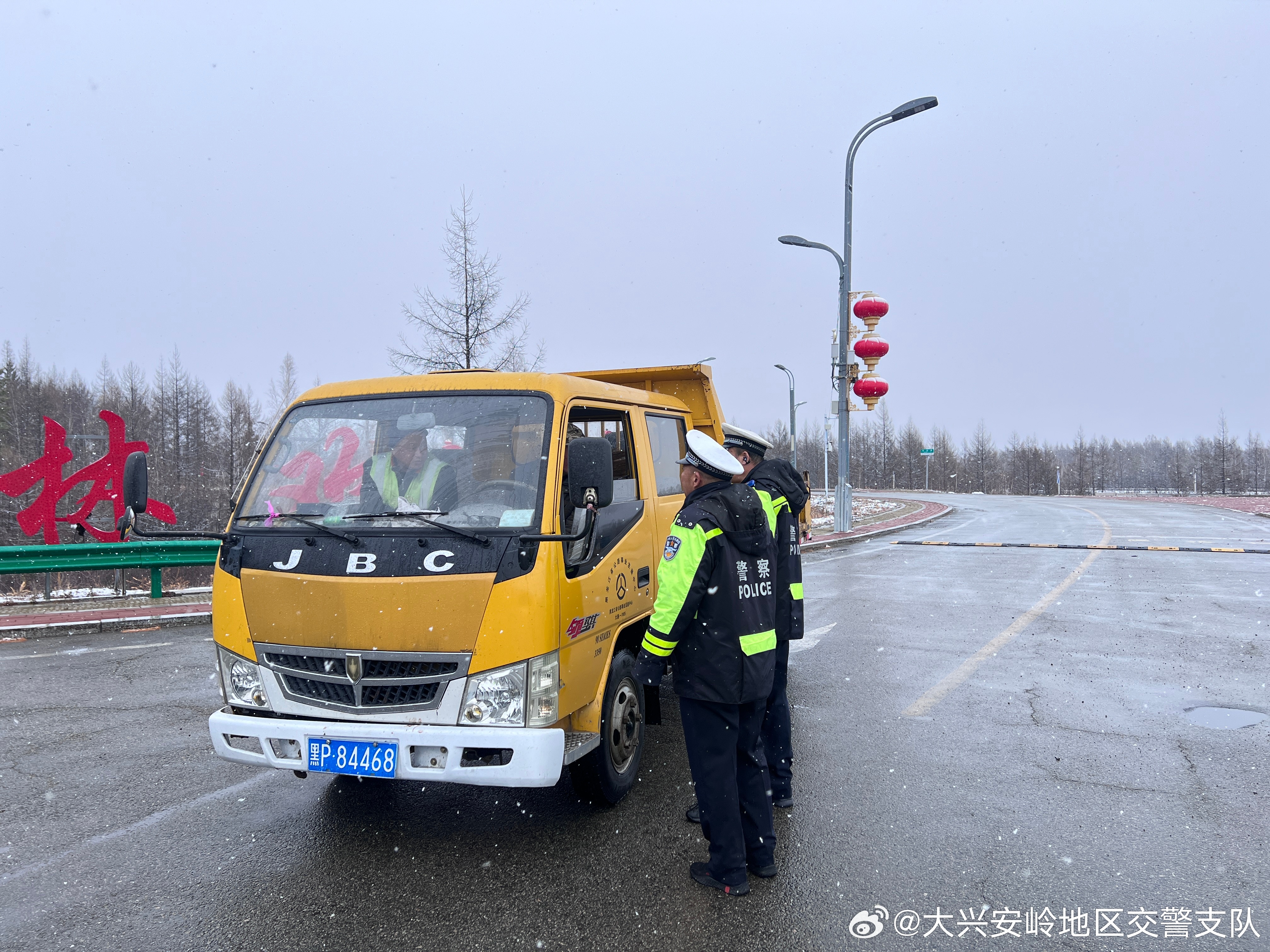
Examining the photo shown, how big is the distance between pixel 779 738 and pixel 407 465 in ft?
7.69

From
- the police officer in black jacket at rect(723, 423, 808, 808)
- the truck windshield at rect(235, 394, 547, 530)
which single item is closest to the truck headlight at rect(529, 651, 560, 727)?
the truck windshield at rect(235, 394, 547, 530)

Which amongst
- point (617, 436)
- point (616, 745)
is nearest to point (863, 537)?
point (617, 436)

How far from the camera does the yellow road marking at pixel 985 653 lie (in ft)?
19.4

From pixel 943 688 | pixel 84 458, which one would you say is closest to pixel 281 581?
pixel 943 688

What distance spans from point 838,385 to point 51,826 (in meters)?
18.0

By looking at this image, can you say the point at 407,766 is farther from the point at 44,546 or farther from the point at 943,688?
the point at 44,546

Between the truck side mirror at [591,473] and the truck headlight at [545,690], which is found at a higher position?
the truck side mirror at [591,473]

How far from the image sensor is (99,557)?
10.3 metres

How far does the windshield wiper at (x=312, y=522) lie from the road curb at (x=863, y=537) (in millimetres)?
14284

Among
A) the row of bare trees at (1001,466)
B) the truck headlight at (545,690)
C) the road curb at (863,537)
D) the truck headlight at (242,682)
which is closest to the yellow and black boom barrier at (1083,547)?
the road curb at (863,537)

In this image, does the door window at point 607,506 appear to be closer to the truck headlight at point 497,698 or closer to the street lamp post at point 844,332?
the truck headlight at point 497,698

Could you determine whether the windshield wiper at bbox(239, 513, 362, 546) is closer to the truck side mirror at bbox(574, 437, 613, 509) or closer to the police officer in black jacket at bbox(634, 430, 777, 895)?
the truck side mirror at bbox(574, 437, 613, 509)

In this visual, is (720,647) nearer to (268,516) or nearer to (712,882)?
(712,882)

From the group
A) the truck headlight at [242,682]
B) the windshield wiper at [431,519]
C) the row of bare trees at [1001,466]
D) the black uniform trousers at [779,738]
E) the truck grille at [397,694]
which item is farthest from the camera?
the row of bare trees at [1001,466]
